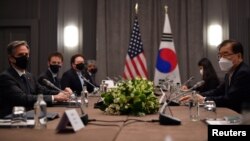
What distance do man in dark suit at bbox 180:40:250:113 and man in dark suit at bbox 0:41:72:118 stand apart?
4.58ft

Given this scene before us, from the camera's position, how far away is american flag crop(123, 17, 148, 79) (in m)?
6.89

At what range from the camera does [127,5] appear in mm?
7438

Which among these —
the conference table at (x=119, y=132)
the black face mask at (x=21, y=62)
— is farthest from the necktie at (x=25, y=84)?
the conference table at (x=119, y=132)

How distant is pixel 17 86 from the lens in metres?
3.35

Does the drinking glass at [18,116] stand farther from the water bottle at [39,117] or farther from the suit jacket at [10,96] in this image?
the suit jacket at [10,96]

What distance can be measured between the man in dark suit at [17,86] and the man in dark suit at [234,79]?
54.9 inches

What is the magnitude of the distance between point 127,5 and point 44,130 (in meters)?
5.68

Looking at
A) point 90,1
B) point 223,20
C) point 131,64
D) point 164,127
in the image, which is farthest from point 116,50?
point 164,127

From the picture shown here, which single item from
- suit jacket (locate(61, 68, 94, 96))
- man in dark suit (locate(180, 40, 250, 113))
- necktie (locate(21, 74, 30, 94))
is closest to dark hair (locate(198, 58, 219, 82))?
man in dark suit (locate(180, 40, 250, 113))

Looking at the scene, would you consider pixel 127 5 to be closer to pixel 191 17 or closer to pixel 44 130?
pixel 191 17

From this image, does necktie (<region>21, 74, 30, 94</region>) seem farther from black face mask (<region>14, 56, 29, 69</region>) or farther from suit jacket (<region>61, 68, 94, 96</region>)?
suit jacket (<region>61, 68, 94, 96</region>)

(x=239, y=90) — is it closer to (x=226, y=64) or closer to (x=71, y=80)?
(x=226, y=64)

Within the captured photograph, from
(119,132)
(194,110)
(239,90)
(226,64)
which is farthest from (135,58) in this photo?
(119,132)

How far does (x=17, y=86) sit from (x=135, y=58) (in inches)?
151
